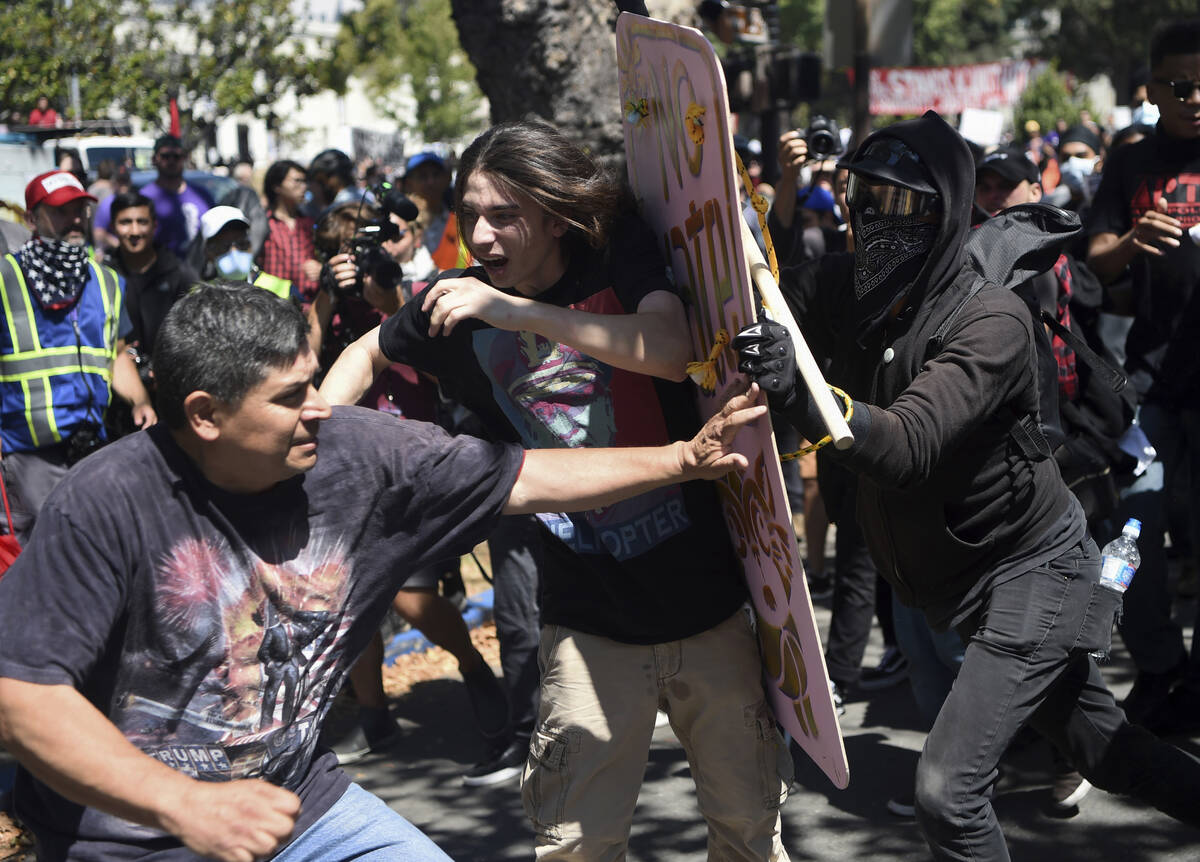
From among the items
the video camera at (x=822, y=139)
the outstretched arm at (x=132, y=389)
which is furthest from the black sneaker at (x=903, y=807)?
the outstretched arm at (x=132, y=389)

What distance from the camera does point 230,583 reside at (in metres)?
2.29

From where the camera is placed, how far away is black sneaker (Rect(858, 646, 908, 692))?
5468 mm

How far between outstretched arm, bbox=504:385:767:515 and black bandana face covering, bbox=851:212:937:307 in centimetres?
62

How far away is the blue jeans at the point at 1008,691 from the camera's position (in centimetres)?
293

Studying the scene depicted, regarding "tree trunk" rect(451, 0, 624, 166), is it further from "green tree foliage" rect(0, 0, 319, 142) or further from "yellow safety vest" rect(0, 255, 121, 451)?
"green tree foliage" rect(0, 0, 319, 142)

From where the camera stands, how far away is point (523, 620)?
494 centimetres

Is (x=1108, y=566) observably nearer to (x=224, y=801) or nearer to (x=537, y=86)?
(x=224, y=801)

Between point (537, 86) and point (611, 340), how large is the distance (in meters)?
4.37

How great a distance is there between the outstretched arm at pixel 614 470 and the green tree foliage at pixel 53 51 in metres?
26.3

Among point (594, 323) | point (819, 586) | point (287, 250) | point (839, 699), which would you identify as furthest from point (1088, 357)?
point (287, 250)

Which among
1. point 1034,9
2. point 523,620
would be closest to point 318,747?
point 523,620

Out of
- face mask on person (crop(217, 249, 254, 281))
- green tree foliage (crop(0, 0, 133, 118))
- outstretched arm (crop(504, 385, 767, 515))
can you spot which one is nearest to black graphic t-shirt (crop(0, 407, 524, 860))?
outstretched arm (crop(504, 385, 767, 515))

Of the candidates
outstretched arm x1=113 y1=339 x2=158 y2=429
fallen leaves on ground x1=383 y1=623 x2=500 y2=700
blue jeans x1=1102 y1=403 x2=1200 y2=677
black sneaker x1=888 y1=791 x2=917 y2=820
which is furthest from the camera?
fallen leaves on ground x1=383 y1=623 x2=500 y2=700

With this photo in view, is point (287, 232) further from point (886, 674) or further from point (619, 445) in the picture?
point (619, 445)
